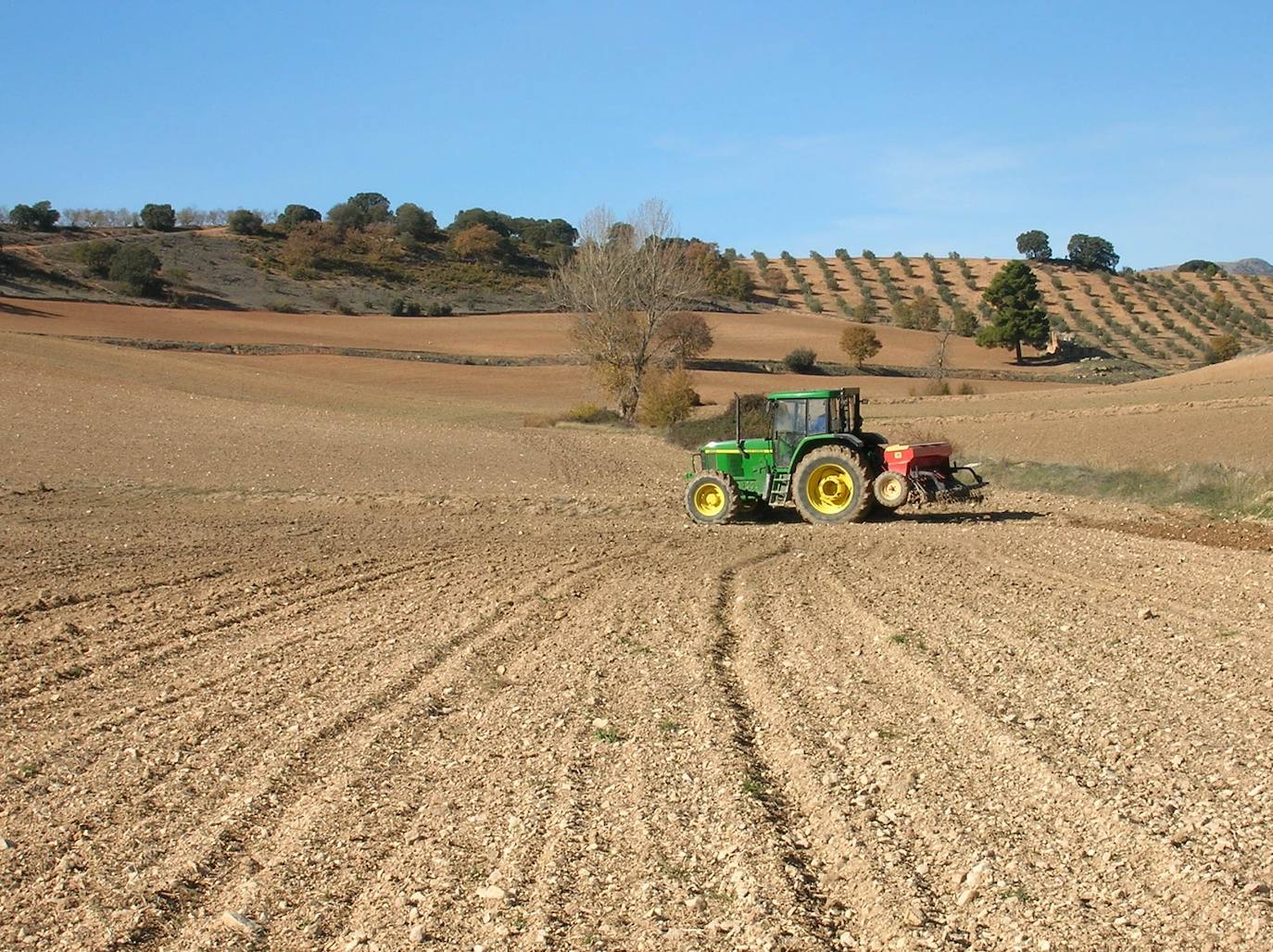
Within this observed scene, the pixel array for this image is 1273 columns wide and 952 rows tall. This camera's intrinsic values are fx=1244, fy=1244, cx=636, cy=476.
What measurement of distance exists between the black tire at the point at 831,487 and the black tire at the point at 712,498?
1.01 m

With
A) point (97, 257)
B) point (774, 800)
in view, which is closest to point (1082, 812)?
point (774, 800)

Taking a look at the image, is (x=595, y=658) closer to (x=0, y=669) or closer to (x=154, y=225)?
(x=0, y=669)

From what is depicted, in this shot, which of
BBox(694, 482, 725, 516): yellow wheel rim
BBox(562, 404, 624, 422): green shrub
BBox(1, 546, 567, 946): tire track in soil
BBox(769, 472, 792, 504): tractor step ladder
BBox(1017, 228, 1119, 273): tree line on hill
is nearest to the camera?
BBox(1, 546, 567, 946): tire track in soil

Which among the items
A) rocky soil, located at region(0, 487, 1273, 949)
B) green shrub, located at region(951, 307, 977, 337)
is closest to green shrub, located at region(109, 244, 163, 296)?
green shrub, located at region(951, 307, 977, 337)

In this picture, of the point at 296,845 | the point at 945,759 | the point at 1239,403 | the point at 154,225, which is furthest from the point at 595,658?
the point at 154,225

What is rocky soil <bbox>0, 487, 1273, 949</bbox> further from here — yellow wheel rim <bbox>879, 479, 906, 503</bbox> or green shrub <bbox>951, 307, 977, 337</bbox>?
green shrub <bbox>951, 307, 977, 337</bbox>

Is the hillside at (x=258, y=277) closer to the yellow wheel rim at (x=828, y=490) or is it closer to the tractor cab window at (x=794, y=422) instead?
the tractor cab window at (x=794, y=422)

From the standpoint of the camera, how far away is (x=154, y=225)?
102500 mm

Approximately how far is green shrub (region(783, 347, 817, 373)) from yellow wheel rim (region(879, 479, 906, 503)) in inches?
2164

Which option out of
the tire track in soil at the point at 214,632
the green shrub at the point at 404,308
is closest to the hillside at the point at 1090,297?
the green shrub at the point at 404,308

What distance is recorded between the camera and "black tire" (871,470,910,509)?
17188 mm

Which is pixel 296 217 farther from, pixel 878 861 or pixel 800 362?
pixel 878 861

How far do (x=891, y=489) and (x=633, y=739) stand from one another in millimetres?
11126

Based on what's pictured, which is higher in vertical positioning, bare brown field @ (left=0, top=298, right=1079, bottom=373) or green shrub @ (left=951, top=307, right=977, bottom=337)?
green shrub @ (left=951, top=307, right=977, bottom=337)
